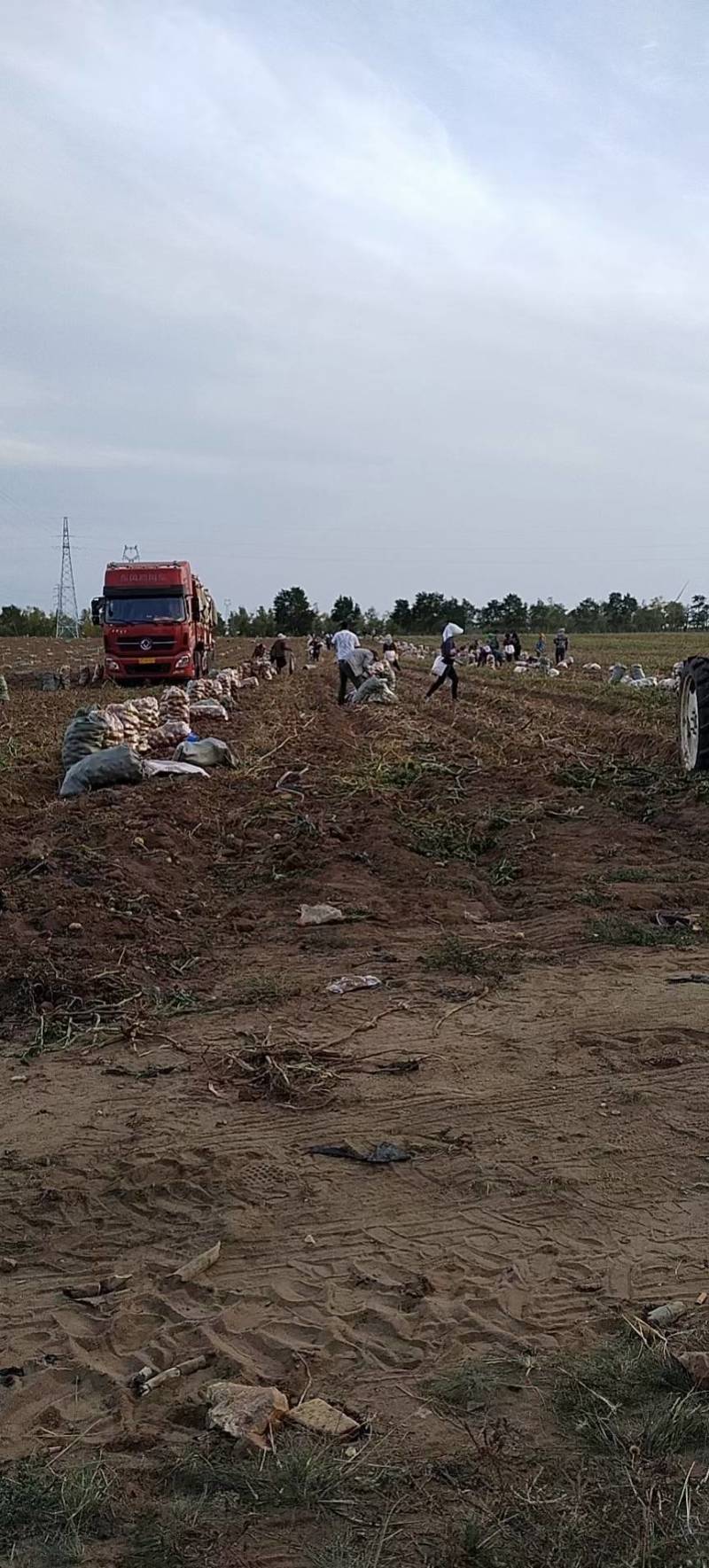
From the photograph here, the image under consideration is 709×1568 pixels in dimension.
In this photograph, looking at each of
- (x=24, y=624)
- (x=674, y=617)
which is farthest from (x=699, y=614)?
(x=24, y=624)

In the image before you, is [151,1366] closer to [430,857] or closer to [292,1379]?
[292,1379]

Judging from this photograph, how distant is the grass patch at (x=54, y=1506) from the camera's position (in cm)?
221

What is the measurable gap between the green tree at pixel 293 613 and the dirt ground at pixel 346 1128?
75.5m

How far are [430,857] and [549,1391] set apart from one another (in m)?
5.57

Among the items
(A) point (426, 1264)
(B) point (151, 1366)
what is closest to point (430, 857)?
(A) point (426, 1264)

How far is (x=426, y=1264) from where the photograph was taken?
3.17 m

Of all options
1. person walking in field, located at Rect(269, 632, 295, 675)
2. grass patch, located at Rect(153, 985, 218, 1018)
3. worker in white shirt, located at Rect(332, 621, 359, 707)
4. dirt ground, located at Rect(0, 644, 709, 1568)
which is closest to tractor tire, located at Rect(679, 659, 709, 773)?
dirt ground, located at Rect(0, 644, 709, 1568)

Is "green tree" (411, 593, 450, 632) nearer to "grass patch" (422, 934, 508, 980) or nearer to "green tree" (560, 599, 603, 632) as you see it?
"green tree" (560, 599, 603, 632)

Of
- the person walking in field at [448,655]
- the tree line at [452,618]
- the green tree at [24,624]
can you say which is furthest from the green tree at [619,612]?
the person walking in field at [448,655]

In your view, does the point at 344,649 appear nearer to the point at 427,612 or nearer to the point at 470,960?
the point at 470,960

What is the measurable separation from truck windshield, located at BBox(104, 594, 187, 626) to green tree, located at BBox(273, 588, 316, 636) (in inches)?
2248

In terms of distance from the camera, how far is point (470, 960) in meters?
5.78

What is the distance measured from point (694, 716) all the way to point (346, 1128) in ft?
24.7

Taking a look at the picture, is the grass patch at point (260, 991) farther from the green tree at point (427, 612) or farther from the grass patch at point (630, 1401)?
the green tree at point (427, 612)
